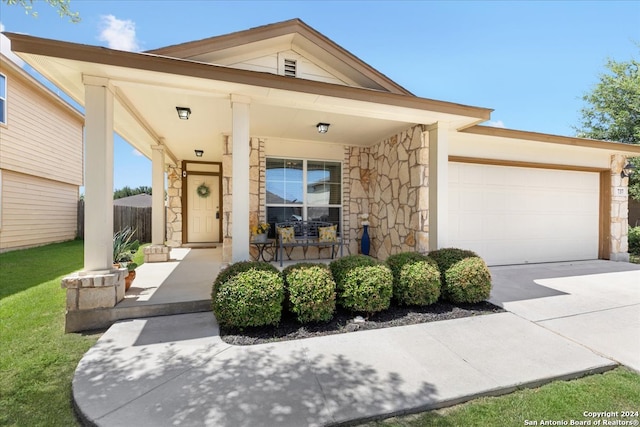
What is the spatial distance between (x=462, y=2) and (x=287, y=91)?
4.81 metres

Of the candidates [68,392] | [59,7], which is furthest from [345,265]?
[59,7]

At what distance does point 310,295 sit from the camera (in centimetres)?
324

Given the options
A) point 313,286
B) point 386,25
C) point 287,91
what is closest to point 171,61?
point 287,91

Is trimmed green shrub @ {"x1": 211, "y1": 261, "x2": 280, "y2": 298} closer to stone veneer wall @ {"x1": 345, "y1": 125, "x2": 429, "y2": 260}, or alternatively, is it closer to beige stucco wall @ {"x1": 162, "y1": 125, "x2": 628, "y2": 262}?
beige stucco wall @ {"x1": 162, "y1": 125, "x2": 628, "y2": 262}

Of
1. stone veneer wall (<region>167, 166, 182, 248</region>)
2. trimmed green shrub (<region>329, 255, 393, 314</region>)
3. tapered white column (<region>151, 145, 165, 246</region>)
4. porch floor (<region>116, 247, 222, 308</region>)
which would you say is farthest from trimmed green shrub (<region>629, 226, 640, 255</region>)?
stone veneer wall (<region>167, 166, 182, 248</region>)

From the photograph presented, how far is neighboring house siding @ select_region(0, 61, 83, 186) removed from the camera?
854 cm

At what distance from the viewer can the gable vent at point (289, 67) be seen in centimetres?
504

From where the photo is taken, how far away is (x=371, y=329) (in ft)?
10.9

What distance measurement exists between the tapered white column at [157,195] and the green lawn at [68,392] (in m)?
3.29

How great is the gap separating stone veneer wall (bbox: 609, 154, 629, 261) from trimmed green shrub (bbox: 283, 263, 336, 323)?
8154 millimetres

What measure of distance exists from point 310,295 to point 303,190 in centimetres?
408

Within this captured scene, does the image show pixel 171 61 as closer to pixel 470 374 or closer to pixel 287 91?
pixel 287 91

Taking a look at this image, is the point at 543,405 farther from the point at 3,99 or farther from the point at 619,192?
the point at 3,99

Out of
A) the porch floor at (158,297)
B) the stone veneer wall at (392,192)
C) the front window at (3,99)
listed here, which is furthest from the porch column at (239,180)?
the front window at (3,99)
